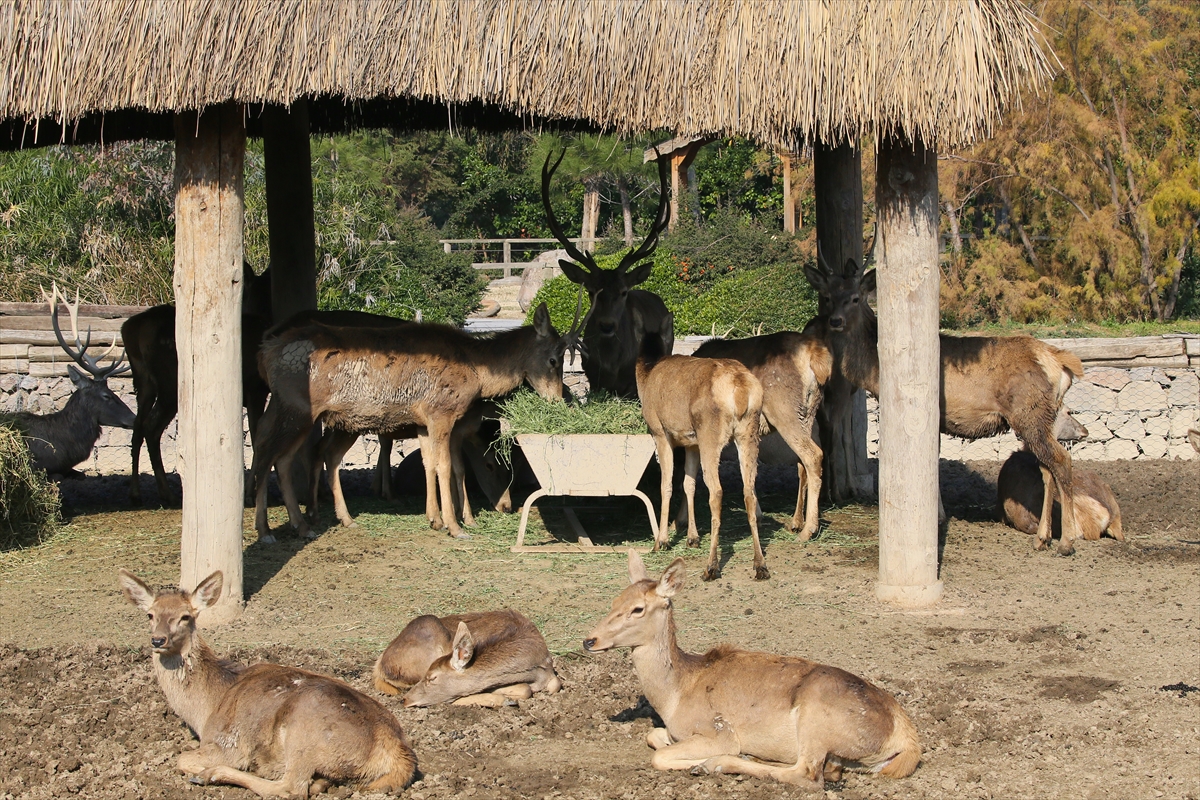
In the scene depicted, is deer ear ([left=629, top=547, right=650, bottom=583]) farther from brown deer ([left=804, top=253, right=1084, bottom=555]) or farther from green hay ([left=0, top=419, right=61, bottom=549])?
green hay ([left=0, top=419, right=61, bottom=549])

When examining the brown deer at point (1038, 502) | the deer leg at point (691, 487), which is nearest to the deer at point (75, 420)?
the deer leg at point (691, 487)

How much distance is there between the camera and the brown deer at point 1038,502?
10.3 metres

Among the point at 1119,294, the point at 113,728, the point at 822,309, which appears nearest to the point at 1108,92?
the point at 1119,294

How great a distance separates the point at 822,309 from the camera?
38.0 ft

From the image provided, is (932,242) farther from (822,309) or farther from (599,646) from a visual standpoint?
(599,646)

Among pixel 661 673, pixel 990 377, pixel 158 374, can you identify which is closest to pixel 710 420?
pixel 990 377

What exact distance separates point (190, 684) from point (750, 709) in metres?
2.50

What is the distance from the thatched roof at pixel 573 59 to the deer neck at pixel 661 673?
382cm

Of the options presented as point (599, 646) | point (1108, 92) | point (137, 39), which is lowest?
point (599, 646)

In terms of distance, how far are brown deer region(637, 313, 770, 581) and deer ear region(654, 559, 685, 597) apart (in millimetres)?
3276

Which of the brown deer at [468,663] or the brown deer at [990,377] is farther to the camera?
the brown deer at [990,377]

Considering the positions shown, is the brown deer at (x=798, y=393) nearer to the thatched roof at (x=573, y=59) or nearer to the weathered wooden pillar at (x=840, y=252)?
the weathered wooden pillar at (x=840, y=252)

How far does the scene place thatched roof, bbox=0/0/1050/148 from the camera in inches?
304

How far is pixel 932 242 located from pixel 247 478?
671 centimetres
